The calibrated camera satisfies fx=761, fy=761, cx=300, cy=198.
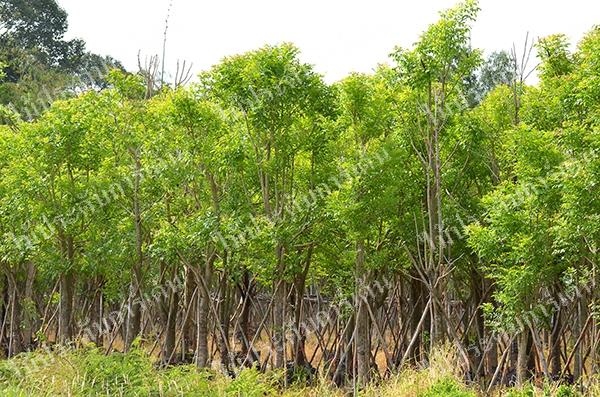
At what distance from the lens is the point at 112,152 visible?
1614 centimetres

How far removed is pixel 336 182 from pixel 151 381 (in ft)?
15.7

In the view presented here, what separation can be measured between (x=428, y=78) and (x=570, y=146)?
10.6ft

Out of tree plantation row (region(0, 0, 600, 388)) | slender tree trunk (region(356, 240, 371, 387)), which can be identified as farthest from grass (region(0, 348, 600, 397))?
tree plantation row (region(0, 0, 600, 388))

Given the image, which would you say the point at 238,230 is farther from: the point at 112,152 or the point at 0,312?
the point at 0,312

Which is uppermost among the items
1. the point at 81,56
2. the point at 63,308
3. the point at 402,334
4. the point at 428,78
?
the point at 81,56

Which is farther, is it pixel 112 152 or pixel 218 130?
pixel 112 152

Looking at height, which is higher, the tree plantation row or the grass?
the tree plantation row

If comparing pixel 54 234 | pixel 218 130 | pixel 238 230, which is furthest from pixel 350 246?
pixel 54 234

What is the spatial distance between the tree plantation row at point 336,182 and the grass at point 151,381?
3.73ft

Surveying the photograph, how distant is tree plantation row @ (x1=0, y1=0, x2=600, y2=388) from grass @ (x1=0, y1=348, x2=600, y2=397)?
1138 mm


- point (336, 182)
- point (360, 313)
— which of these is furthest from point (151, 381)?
point (336, 182)

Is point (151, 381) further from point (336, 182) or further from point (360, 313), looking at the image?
point (336, 182)

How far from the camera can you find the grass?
1169 centimetres

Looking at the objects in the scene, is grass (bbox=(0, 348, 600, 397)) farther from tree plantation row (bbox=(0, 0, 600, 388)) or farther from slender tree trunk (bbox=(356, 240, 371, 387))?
tree plantation row (bbox=(0, 0, 600, 388))
